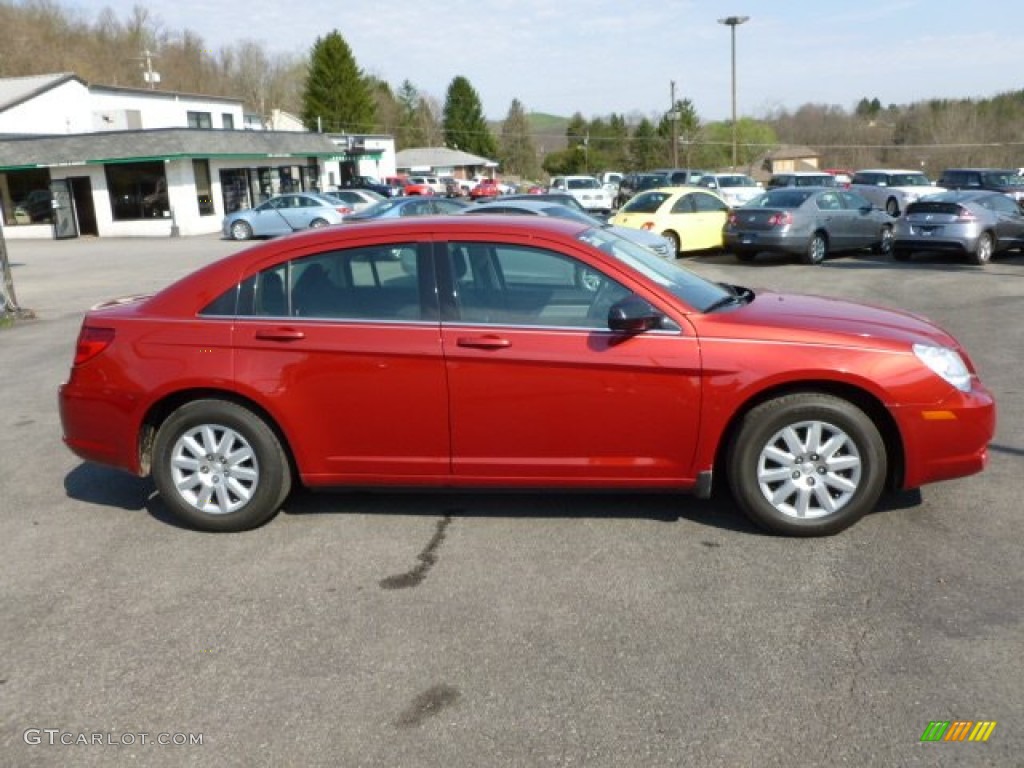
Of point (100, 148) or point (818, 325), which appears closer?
point (818, 325)

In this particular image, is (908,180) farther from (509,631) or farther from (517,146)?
(517,146)

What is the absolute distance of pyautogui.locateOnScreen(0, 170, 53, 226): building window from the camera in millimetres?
35719

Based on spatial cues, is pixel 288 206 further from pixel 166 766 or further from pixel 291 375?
pixel 166 766

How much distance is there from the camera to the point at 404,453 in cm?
475

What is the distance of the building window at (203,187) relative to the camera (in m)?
36.2

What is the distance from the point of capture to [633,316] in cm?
440

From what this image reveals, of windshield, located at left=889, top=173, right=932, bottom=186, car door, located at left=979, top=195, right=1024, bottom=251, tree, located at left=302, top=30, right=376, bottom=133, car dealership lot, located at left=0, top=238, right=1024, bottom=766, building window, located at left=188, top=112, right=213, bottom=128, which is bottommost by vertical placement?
car dealership lot, located at left=0, top=238, right=1024, bottom=766

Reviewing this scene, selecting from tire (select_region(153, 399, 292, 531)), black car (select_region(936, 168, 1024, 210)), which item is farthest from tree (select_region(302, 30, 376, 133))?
tire (select_region(153, 399, 292, 531))

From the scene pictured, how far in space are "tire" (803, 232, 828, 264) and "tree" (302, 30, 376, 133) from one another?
6982 cm

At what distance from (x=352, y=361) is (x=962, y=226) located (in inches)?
607

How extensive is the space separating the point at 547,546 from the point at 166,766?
2148 millimetres

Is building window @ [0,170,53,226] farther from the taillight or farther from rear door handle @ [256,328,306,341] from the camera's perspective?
rear door handle @ [256,328,306,341]

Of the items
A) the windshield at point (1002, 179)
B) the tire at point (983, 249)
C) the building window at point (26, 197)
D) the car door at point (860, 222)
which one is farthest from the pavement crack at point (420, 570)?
the building window at point (26, 197)

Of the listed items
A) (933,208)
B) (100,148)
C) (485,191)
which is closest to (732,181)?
(933,208)
